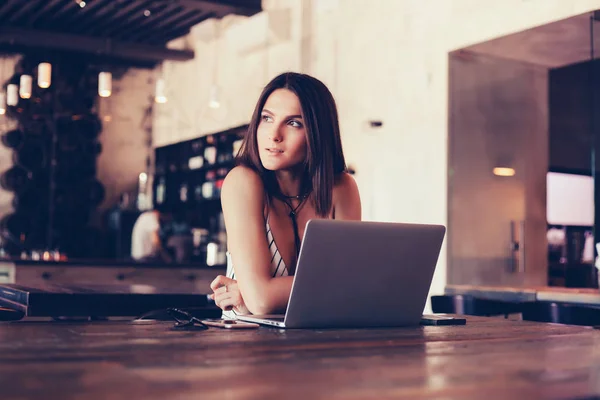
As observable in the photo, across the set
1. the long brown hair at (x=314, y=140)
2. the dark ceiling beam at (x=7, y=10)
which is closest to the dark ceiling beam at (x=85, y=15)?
the dark ceiling beam at (x=7, y=10)

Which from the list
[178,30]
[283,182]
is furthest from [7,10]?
[283,182]

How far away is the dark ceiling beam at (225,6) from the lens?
26.5 feet

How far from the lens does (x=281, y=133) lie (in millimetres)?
2123

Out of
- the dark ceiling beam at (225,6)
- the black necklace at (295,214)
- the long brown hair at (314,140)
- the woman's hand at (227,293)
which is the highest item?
the dark ceiling beam at (225,6)

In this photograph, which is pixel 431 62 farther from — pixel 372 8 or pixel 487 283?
pixel 487 283

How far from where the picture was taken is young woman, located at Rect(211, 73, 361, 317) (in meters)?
2.00

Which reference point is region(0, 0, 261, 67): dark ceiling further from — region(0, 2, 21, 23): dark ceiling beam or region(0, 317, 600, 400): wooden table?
region(0, 317, 600, 400): wooden table

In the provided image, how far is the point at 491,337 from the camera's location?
1.56m

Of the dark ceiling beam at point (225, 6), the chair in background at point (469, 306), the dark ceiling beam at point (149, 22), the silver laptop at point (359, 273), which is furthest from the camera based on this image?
the dark ceiling beam at point (149, 22)

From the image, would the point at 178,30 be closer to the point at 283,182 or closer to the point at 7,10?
the point at 7,10

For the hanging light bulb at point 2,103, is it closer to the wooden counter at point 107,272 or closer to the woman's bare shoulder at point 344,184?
the wooden counter at point 107,272

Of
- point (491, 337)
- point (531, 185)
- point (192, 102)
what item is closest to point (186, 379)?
point (491, 337)

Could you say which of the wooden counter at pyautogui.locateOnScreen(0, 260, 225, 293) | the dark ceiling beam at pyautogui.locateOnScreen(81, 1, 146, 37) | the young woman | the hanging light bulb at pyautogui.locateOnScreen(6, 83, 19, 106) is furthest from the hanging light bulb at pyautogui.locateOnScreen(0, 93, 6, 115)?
the young woman

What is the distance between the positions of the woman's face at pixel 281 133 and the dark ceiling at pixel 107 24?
20.3ft
